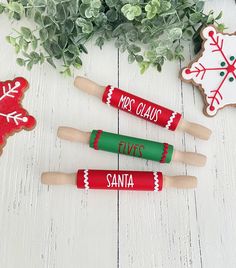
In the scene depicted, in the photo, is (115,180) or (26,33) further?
(26,33)

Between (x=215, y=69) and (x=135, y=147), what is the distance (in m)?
0.29

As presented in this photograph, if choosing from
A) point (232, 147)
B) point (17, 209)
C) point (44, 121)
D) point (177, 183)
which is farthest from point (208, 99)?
point (17, 209)

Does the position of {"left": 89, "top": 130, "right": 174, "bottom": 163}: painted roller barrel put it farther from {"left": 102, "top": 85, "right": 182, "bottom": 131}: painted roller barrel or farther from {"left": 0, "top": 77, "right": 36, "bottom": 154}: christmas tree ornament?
{"left": 0, "top": 77, "right": 36, "bottom": 154}: christmas tree ornament

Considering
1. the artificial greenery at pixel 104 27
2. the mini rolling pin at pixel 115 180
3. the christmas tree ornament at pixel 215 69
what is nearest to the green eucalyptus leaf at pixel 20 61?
the artificial greenery at pixel 104 27

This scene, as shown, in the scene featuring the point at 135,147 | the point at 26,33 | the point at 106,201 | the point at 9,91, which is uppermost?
the point at 26,33

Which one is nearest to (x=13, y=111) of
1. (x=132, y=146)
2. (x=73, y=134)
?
(x=73, y=134)

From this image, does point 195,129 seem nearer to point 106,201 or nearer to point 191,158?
point 191,158

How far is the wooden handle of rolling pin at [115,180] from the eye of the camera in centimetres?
83

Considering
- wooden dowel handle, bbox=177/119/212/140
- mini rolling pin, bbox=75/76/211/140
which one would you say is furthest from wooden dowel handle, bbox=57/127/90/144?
wooden dowel handle, bbox=177/119/212/140

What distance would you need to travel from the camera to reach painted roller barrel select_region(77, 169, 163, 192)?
0.82 m

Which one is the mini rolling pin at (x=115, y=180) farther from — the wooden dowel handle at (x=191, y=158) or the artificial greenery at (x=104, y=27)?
the artificial greenery at (x=104, y=27)

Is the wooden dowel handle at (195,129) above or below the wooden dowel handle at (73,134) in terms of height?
above

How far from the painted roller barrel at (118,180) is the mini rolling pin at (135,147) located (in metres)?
0.05

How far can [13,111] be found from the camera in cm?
93
